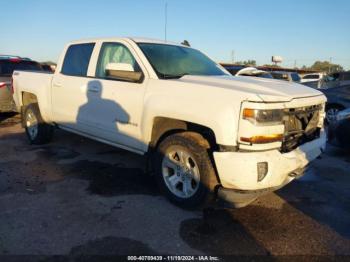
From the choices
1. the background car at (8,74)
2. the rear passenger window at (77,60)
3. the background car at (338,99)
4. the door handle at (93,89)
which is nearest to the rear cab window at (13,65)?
the background car at (8,74)

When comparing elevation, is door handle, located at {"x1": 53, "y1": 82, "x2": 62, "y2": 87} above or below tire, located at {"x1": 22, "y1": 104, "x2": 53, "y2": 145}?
above

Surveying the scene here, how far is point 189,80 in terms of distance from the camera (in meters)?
3.98

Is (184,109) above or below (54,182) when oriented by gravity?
above

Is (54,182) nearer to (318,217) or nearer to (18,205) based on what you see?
(18,205)

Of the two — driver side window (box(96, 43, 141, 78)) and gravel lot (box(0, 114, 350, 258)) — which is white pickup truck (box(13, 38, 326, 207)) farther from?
gravel lot (box(0, 114, 350, 258))

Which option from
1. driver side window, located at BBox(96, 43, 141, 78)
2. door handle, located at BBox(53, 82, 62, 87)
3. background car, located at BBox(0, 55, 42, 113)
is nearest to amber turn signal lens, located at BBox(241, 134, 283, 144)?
driver side window, located at BBox(96, 43, 141, 78)

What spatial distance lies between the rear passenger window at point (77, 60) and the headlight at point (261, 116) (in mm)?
2869

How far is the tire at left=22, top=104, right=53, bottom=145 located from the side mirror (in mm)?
2681

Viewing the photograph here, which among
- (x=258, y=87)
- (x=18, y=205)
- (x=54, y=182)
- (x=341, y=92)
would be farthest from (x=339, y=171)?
(x=341, y=92)

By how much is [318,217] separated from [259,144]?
1272 mm

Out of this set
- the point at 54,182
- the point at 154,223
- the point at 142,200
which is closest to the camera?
the point at 154,223

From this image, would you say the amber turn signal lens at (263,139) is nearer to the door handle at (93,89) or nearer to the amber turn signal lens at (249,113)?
the amber turn signal lens at (249,113)

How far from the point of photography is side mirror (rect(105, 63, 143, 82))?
4223mm

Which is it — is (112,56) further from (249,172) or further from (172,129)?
(249,172)
